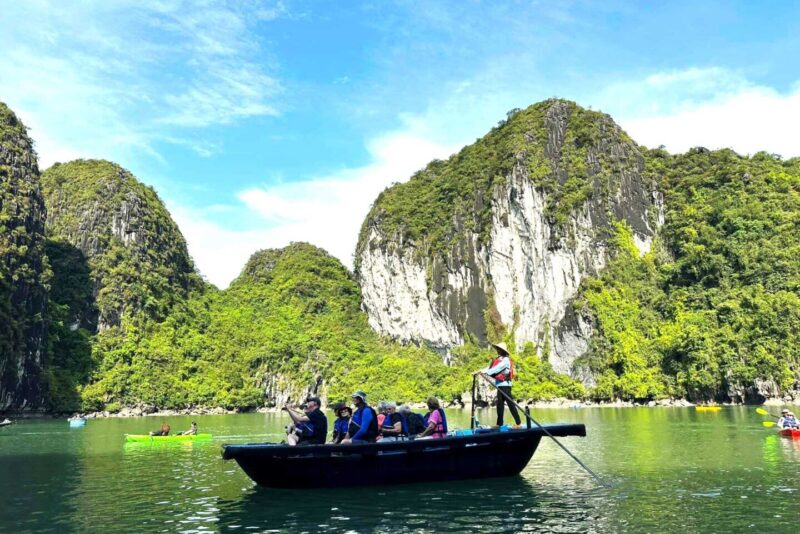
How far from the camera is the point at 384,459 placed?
520 inches

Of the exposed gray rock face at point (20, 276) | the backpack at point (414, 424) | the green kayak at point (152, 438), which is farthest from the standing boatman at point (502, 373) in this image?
→ the exposed gray rock face at point (20, 276)

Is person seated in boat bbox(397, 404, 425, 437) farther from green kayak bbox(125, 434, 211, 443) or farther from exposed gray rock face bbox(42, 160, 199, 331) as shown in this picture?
exposed gray rock face bbox(42, 160, 199, 331)

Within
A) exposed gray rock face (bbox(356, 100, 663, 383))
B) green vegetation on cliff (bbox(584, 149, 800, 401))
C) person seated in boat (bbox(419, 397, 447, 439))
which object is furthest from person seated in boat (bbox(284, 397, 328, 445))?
exposed gray rock face (bbox(356, 100, 663, 383))

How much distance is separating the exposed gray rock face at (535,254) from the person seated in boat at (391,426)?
66908 millimetres

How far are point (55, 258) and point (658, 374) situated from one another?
84.3 m

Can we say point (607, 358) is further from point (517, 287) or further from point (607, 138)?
point (607, 138)

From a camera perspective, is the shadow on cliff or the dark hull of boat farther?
the shadow on cliff

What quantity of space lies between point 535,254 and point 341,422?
76.2m

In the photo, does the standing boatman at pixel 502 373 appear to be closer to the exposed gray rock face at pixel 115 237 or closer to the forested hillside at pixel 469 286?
the forested hillside at pixel 469 286

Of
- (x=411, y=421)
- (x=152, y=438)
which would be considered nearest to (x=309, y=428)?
(x=411, y=421)

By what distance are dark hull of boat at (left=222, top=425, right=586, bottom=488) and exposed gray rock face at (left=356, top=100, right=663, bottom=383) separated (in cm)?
6647

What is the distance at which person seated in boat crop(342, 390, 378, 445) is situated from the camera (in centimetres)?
1335

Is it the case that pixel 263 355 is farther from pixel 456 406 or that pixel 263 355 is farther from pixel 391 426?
pixel 391 426

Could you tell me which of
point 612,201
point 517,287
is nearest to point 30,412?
point 517,287
